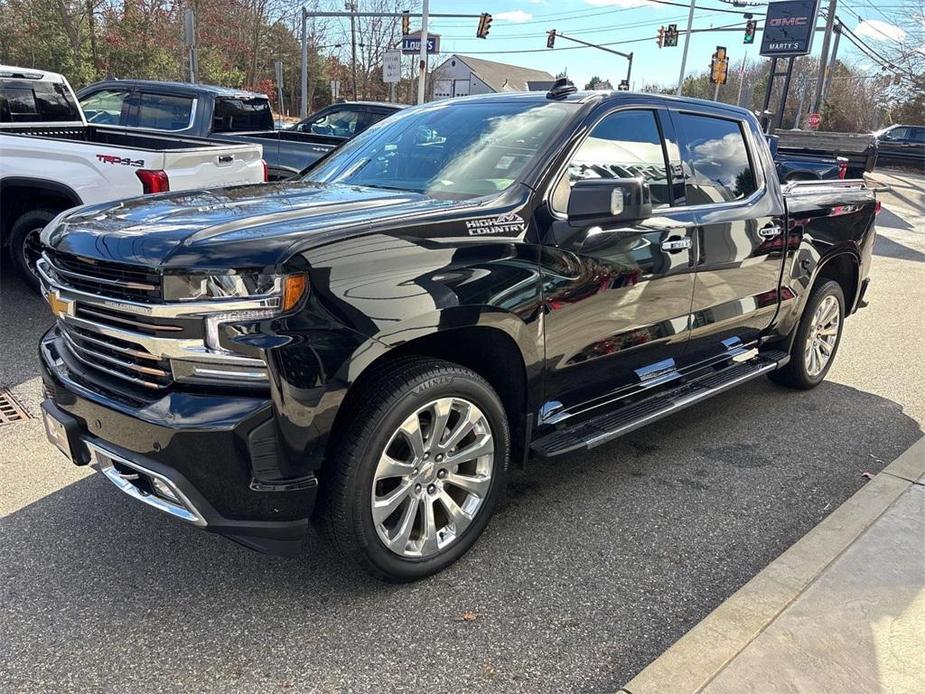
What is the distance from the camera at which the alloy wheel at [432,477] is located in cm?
273

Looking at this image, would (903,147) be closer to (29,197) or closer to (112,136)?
(112,136)

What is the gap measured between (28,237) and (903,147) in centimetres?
3345

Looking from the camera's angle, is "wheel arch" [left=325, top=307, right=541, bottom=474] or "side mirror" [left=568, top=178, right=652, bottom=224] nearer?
"wheel arch" [left=325, top=307, right=541, bottom=474]

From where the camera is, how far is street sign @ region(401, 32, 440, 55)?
84.5ft

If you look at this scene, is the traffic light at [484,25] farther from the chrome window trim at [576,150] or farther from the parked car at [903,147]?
the chrome window trim at [576,150]

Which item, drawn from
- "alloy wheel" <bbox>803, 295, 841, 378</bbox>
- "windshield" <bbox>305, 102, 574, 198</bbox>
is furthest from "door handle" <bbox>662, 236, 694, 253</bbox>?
"alloy wheel" <bbox>803, 295, 841, 378</bbox>

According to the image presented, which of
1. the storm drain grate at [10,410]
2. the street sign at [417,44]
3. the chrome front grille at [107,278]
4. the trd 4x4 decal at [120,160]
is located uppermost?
the street sign at [417,44]

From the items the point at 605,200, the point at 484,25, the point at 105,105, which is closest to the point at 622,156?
the point at 605,200

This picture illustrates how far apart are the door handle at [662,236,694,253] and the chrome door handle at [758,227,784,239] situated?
2.73ft

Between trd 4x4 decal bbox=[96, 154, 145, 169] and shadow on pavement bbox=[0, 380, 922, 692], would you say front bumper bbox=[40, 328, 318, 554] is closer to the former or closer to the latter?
shadow on pavement bbox=[0, 380, 922, 692]

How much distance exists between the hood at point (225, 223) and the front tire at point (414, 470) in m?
0.57

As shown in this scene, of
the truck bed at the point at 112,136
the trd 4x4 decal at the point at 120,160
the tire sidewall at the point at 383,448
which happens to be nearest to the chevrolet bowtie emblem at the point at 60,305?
the tire sidewall at the point at 383,448

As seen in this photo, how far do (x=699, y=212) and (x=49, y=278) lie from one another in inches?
122

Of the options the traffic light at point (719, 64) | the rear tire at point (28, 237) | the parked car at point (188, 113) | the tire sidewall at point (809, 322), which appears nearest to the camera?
the tire sidewall at point (809, 322)
